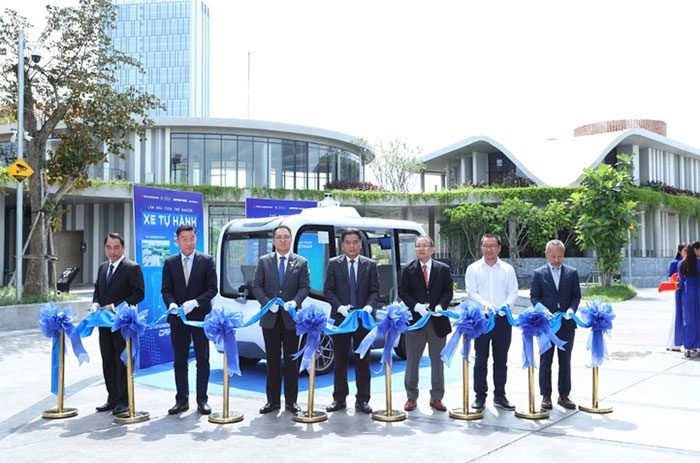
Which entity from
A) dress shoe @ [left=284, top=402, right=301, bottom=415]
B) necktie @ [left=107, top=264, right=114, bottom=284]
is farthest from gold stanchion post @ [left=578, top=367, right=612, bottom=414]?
necktie @ [left=107, top=264, right=114, bottom=284]

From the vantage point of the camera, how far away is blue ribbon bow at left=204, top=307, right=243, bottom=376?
6801mm

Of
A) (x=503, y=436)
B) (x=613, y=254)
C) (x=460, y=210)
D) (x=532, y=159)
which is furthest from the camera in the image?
(x=532, y=159)

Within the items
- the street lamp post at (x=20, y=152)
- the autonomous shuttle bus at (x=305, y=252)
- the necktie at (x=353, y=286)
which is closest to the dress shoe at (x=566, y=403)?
the necktie at (x=353, y=286)

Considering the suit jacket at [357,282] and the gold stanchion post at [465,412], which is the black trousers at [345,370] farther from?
the gold stanchion post at [465,412]

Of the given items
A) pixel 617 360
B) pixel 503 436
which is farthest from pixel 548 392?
pixel 617 360

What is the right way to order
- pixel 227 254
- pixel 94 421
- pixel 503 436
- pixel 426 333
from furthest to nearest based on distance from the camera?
1. pixel 227 254
2. pixel 426 333
3. pixel 94 421
4. pixel 503 436

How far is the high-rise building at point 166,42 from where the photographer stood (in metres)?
140

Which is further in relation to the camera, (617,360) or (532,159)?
(532,159)

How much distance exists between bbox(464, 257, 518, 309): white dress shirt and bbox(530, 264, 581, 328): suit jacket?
25 centimetres

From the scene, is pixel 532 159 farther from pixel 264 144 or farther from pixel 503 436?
pixel 503 436

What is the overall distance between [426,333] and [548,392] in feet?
4.47

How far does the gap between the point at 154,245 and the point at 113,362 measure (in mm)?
3559

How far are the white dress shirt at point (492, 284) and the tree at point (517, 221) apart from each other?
27309 mm

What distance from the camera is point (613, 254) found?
24.8 metres
